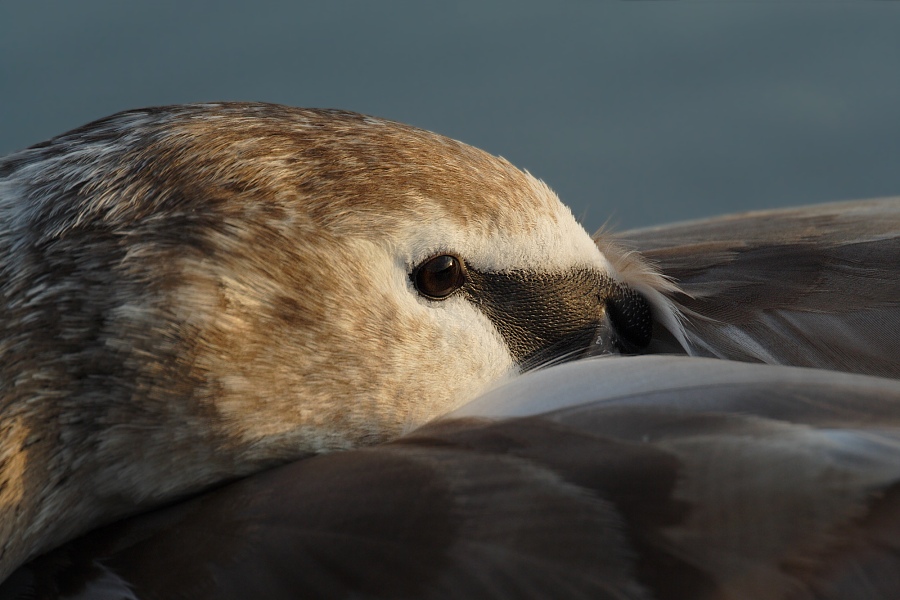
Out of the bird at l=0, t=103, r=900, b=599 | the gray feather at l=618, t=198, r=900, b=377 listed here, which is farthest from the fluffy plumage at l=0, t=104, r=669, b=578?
the gray feather at l=618, t=198, r=900, b=377

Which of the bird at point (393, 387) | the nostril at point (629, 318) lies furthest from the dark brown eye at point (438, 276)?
the nostril at point (629, 318)

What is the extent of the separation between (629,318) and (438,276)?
0.21 meters

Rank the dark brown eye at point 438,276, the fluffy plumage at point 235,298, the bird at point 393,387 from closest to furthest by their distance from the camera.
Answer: the bird at point 393,387, the fluffy plumage at point 235,298, the dark brown eye at point 438,276

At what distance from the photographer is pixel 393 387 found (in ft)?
3.13

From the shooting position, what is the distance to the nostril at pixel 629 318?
3.55 feet

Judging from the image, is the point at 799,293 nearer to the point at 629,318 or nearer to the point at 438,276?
the point at 629,318

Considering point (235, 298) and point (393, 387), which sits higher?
point (235, 298)

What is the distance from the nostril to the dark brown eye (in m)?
0.17

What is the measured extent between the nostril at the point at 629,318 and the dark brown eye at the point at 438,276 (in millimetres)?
172

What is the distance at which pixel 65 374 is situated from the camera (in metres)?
0.86

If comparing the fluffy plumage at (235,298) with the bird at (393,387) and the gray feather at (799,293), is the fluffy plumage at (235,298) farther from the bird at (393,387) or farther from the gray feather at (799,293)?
the gray feather at (799,293)

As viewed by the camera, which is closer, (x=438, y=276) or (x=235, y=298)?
(x=235, y=298)

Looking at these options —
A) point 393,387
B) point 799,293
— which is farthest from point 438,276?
point 799,293

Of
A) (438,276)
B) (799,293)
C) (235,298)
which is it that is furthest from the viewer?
(799,293)
